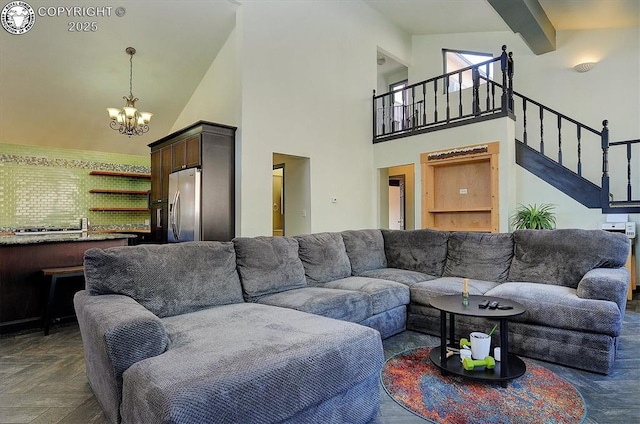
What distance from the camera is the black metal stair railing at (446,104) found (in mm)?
5570

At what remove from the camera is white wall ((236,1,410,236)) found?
5.12m

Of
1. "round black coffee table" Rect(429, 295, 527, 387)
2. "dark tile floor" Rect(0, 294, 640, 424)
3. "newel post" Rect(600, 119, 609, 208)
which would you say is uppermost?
"newel post" Rect(600, 119, 609, 208)

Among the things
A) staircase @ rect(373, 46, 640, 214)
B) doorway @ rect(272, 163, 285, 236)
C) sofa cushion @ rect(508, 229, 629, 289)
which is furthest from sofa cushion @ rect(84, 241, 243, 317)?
doorway @ rect(272, 163, 285, 236)

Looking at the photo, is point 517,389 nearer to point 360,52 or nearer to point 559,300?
point 559,300

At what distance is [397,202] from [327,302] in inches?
276

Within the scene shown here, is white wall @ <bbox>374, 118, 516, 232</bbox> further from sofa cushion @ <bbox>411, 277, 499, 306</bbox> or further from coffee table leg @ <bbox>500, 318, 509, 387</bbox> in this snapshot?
coffee table leg @ <bbox>500, 318, 509, 387</bbox>

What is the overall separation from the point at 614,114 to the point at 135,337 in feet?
23.8

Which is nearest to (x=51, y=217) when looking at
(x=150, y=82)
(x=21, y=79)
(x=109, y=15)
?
(x=21, y=79)

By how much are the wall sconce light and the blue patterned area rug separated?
5.59 m

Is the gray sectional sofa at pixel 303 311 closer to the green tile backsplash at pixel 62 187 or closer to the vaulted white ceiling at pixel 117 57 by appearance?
the vaulted white ceiling at pixel 117 57

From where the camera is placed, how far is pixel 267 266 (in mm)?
3000

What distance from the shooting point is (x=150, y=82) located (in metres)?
5.89

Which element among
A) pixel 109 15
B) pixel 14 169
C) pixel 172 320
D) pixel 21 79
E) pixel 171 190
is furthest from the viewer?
pixel 14 169

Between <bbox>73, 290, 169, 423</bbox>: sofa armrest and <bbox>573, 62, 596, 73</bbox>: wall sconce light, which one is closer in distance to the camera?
<bbox>73, 290, 169, 423</bbox>: sofa armrest
